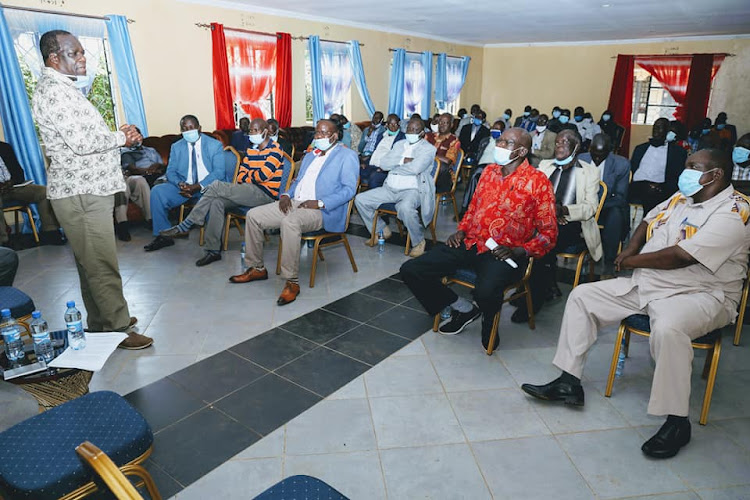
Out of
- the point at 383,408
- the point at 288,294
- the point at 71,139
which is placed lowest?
the point at 383,408

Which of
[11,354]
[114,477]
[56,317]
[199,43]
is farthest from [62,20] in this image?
[114,477]

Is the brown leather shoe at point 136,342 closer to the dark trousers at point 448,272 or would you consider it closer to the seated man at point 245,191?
the seated man at point 245,191

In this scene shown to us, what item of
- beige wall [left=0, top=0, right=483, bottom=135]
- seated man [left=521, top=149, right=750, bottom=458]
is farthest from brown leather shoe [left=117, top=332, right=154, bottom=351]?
beige wall [left=0, top=0, right=483, bottom=135]

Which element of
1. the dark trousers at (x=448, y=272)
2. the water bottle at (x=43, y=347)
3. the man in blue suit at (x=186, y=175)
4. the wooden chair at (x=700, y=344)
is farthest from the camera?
the man in blue suit at (x=186, y=175)

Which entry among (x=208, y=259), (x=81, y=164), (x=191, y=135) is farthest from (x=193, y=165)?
(x=81, y=164)

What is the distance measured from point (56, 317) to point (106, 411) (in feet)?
6.97

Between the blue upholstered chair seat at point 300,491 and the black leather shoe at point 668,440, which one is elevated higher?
the blue upholstered chair seat at point 300,491

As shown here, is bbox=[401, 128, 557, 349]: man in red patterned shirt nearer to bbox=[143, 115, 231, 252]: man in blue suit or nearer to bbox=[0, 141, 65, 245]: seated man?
bbox=[143, 115, 231, 252]: man in blue suit

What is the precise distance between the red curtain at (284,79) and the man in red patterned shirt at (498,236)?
19.3 feet

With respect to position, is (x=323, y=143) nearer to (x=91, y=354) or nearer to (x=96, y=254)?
(x=96, y=254)

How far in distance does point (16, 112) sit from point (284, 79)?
3944 millimetres

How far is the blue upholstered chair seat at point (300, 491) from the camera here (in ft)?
4.45

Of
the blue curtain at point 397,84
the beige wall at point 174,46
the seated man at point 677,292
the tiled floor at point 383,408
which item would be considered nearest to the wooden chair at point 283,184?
the tiled floor at point 383,408

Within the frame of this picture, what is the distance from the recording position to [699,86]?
10.3 m
